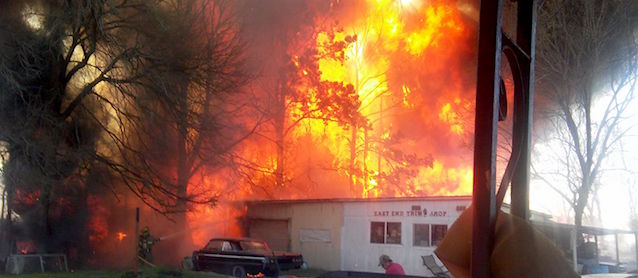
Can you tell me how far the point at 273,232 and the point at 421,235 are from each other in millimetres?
7445

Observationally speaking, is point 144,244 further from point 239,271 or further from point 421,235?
point 421,235

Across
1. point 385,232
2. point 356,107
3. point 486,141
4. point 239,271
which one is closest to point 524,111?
point 486,141

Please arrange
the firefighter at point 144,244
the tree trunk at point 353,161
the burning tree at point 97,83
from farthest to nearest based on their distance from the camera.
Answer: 1. the tree trunk at point 353,161
2. the firefighter at point 144,244
3. the burning tree at point 97,83

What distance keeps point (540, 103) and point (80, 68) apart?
12882 millimetres

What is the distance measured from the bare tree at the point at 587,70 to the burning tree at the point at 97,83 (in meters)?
8.87

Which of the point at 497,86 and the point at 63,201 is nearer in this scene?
the point at 497,86

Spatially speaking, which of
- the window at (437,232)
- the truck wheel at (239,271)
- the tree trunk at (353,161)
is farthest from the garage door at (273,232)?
the tree trunk at (353,161)

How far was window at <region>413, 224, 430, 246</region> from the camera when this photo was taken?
Result: 18.8m

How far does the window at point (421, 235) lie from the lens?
18.8 metres

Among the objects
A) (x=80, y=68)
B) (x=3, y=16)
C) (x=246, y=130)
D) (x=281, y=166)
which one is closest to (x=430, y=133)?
(x=281, y=166)

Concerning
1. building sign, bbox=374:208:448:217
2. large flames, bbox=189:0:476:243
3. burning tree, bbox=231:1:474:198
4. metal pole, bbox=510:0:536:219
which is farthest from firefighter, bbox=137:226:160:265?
metal pole, bbox=510:0:536:219

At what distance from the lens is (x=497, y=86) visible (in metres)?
2.94

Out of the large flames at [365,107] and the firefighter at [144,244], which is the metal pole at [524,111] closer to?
the firefighter at [144,244]

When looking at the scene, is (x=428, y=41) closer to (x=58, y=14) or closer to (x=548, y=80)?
(x=548, y=80)
